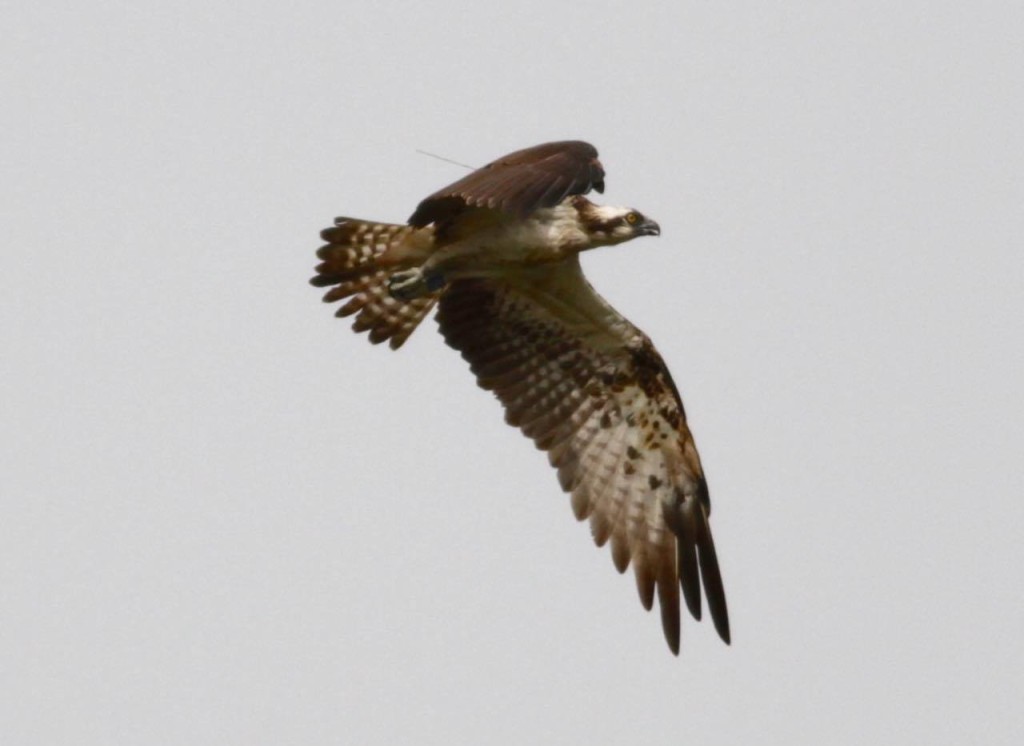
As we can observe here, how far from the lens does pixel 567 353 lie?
1216cm

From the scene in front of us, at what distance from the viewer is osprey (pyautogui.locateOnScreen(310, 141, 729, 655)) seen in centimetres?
1138

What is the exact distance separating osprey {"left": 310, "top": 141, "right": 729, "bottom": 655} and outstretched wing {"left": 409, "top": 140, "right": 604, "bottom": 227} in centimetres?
101

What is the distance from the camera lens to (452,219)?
11.3 m

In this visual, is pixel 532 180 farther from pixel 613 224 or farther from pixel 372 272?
pixel 372 272

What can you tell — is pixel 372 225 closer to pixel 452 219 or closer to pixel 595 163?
pixel 452 219

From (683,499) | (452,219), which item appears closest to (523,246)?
(452,219)

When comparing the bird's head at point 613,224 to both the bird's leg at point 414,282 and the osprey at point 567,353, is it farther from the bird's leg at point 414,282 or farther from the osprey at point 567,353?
the bird's leg at point 414,282

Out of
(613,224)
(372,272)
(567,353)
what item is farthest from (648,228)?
(372,272)

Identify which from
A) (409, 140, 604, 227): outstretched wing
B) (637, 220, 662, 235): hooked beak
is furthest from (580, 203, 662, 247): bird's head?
(409, 140, 604, 227): outstretched wing

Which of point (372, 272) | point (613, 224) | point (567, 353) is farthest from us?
point (567, 353)

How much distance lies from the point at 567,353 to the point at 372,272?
1.33m

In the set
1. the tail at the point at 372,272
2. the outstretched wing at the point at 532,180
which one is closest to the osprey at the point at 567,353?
the tail at the point at 372,272

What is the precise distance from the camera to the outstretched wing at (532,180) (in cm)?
945

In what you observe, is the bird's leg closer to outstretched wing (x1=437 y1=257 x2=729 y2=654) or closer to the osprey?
the osprey
